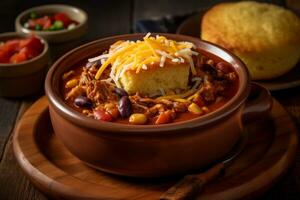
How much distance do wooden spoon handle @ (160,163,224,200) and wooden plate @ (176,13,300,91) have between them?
26.1 inches

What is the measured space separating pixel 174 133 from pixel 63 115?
300mm

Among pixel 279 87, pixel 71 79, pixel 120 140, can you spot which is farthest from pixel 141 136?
pixel 279 87

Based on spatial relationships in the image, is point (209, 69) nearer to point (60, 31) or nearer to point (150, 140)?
point (150, 140)

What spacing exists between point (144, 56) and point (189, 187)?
387mm

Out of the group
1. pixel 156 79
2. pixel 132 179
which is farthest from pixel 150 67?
pixel 132 179

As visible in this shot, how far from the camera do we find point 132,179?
144 cm

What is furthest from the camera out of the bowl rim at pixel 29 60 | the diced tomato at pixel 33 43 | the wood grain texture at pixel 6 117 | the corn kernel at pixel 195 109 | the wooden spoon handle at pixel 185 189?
the diced tomato at pixel 33 43

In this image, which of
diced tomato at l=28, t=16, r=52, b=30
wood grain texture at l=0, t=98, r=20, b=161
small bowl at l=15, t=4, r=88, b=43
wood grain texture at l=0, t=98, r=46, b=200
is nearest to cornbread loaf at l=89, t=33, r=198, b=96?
wood grain texture at l=0, t=98, r=46, b=200

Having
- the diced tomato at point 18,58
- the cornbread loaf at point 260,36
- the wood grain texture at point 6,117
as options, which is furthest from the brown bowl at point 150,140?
the diced tomato at point 18,58

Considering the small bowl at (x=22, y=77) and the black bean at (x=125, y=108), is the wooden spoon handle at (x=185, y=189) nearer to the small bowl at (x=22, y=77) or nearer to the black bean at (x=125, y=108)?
the black bean at (x=125, y=108)

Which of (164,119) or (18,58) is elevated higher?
(164,119)

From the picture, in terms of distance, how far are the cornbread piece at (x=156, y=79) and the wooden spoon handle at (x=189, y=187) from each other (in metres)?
0.26

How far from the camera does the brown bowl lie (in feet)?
4.32

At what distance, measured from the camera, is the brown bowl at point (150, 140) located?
51.8 inches
